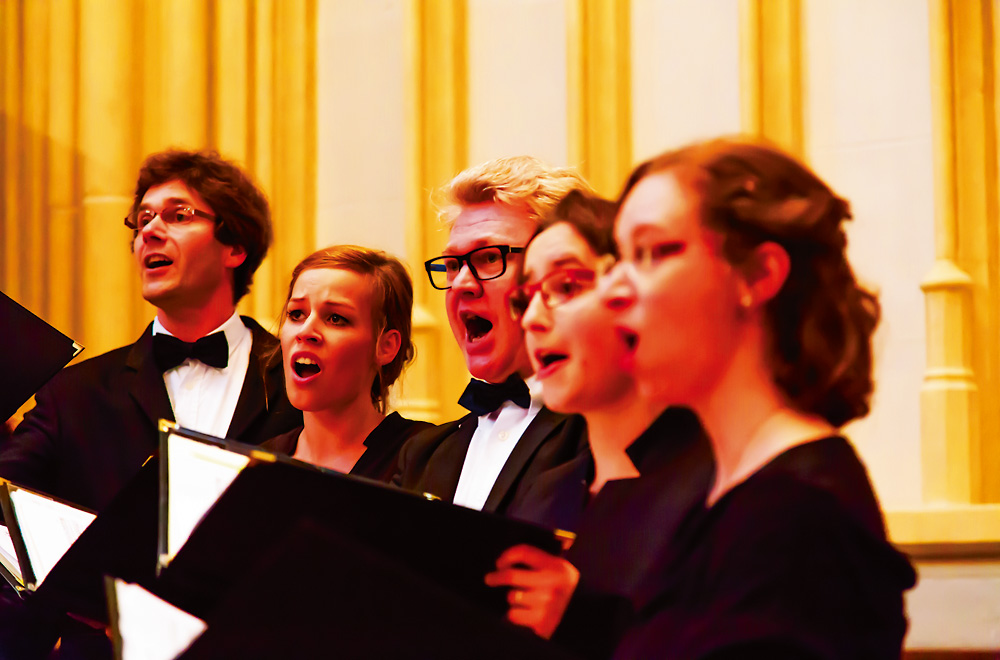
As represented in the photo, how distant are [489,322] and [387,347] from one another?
0.47 metres

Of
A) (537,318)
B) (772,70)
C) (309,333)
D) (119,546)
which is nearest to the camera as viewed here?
(537,318)

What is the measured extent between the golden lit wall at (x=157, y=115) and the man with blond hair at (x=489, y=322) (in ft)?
7.75

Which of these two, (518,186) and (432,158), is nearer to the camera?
(518,186)

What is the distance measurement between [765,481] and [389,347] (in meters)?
1.35

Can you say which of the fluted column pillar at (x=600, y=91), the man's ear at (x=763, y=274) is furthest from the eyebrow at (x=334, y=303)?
the fluted column pillar at (x=600, y=91)

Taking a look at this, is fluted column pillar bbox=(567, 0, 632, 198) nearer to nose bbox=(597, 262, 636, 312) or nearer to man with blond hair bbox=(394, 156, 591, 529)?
man with blond hair bbox=(394, 156, 591, 529)

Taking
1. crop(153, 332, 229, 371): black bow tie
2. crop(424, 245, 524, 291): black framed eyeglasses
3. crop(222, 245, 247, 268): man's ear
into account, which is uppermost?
crop(222, 245, 247, 268): man's ear

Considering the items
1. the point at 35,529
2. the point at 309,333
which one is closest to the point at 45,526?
the point at 35,529

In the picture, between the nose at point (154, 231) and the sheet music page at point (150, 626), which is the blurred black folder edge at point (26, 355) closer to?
the nose at point (154, 231)

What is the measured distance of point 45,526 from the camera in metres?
1.64

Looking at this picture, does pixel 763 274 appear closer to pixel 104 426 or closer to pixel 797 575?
pixel 797 575

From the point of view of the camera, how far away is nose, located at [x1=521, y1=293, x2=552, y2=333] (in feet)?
4.08

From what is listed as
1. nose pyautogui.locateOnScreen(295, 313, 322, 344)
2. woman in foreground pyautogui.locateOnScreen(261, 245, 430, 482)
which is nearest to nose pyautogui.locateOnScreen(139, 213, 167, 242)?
woman in foreground pyautogui.locateOnScreen(261, 245, 430, 482)

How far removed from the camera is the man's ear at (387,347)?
7.14 feet
